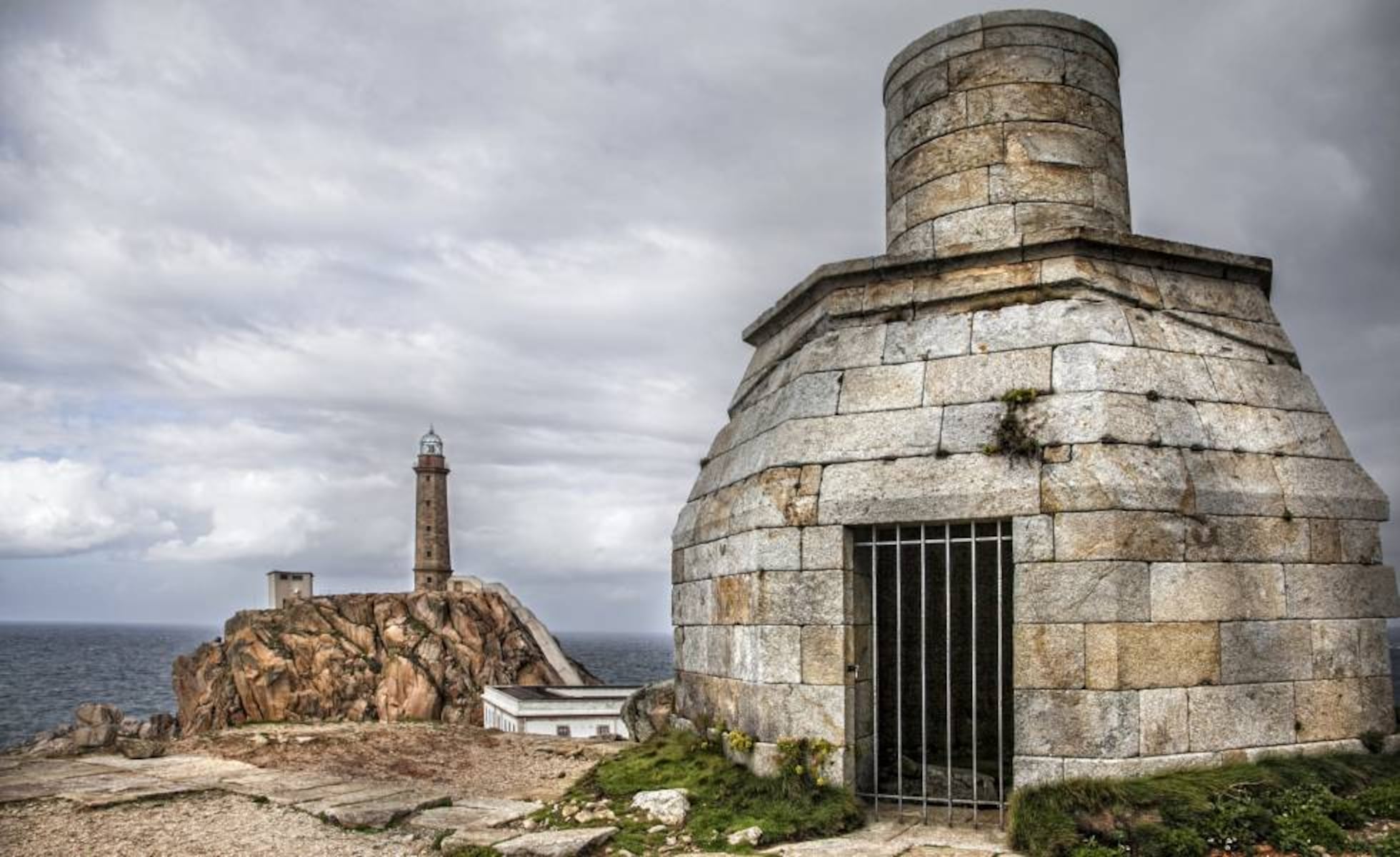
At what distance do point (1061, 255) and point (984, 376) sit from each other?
1.22 meters

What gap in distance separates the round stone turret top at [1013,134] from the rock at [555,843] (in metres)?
5.68

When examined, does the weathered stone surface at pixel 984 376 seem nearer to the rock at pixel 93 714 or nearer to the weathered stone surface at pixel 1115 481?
the weathered stone surface at pixel 1115 481

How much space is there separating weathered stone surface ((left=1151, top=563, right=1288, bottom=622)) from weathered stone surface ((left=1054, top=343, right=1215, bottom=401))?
132 centimetres

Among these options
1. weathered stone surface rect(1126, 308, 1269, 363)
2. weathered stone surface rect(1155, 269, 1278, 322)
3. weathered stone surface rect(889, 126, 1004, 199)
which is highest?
weathered stone surface rect(889, 126, 1004, 199)

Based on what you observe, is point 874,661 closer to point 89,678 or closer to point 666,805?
point 666,805

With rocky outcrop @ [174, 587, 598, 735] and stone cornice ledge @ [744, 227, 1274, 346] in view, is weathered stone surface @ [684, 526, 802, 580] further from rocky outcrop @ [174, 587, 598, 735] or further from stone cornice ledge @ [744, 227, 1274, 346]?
rocky outcrop @ [174, 587, 598, 735]

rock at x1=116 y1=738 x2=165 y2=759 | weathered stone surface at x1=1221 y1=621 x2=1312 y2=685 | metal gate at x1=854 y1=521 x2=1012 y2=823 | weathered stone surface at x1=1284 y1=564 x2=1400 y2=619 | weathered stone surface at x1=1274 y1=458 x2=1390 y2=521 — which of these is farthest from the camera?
rock at x1=116 y1=738 x2=165 y2=759

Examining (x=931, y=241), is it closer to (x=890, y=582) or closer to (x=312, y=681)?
(x=890, y=582)

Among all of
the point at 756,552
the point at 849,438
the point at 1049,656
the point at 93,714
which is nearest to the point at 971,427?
the point at 849,438

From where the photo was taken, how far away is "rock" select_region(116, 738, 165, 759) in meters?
11.4

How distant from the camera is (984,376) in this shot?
7.99 m

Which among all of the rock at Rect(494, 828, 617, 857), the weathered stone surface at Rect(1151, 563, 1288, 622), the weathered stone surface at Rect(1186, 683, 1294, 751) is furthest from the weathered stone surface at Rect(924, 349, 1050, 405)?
the rock at Rect(494, 828, 617, 857)

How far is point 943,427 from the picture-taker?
7906 millimetres

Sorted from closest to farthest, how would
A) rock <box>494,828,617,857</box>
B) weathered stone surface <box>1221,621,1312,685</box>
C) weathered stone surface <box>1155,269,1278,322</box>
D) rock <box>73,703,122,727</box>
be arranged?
rock <box>494,828,617,857</box> < weathered stone surface <box>1221,621,1312,685</box> < weathered stone surface <box>1155,269,1278,322</box> < rock <box>73,703,122,727</box>
